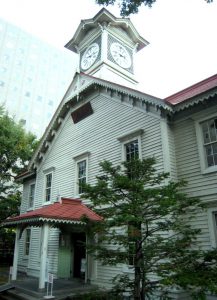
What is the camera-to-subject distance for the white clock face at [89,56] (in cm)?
1834

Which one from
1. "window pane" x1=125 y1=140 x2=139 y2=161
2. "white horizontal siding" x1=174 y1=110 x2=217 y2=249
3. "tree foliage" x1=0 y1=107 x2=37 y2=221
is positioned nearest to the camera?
"white horizontal siding" x1=174 y1=110 x2=217 y2=249

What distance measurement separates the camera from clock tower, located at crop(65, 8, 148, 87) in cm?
1752

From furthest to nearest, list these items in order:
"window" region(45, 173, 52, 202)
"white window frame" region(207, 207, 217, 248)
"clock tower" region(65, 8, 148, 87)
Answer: "clock tower" region(65, 8, 148, 87) → "window" region(45, 173, 52, 202) → "white window frame" region(207, 207, 217, 248)

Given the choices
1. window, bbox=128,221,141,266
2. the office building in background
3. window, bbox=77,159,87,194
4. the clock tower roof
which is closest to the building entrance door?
window, bbox=77,159,87,194

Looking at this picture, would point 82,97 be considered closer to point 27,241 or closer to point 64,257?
point 64,257

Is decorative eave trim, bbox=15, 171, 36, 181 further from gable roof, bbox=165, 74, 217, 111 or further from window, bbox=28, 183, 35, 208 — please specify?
gable roof, bbox=165, 74, 217, 111

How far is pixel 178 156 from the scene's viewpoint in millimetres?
10602

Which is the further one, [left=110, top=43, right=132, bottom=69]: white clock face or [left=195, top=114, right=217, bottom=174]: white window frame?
[left=110, top=43, right=132, bottom=69]: white clock face

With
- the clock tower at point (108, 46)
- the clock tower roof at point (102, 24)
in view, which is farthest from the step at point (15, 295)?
the clock tower roof at point (102, 24)

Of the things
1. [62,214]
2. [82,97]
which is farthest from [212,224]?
[82,97]

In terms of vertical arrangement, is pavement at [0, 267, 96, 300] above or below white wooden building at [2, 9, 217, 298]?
below

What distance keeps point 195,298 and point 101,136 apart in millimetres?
9593

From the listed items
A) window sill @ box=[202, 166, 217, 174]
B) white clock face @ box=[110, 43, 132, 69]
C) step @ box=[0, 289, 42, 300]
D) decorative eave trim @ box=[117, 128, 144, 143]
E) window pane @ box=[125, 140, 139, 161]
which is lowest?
step @ box=[0, 289, 42, 300]

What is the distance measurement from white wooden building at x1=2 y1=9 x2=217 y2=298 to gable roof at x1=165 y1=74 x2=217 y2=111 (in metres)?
0.03
